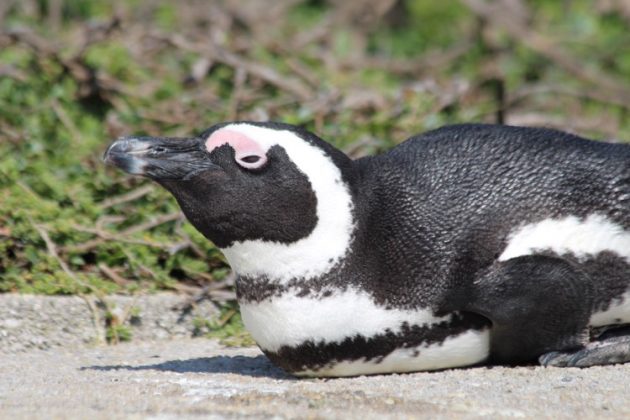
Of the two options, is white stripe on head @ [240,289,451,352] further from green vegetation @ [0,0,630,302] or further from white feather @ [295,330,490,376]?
green vegetation @ [0,0,630,302]

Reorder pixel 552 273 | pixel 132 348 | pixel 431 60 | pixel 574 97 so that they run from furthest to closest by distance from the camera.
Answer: pixel 431 60, pixel 574 97, pixel 132 348, pixel 552 273

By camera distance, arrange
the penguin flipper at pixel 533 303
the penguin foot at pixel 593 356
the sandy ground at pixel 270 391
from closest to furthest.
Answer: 1. the sandy ground at pixel 270 391
2. the penguin flipper at pixel 533 303
3. the penguin foot at pixel 593 356

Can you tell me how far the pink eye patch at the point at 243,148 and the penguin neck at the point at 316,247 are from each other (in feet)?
0.56

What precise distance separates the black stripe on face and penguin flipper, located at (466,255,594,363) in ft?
0.24

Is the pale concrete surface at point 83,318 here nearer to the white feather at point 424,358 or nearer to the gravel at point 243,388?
the gravel at point 243,388

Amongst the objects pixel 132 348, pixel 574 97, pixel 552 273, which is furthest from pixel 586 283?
pixel 574 97

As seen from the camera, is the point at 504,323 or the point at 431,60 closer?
the point at 504,323

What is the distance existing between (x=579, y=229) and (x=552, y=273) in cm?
18

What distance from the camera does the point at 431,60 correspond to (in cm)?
884

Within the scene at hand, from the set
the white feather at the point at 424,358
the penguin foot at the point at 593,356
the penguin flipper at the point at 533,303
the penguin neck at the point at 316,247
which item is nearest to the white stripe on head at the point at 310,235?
the penguin neck at the point at 316,247

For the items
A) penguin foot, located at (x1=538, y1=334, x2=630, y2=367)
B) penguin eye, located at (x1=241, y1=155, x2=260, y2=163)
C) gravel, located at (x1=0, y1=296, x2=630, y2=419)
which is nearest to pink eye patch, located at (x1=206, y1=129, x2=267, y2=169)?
penguin eye, located at (x1=241, y1=155, x2=260, y2=163)

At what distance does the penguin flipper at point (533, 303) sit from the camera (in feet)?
12.1

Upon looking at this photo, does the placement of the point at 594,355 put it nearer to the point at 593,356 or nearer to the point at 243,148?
the point at 593,356

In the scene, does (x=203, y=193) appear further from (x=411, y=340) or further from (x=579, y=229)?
(x=579, y=229)
